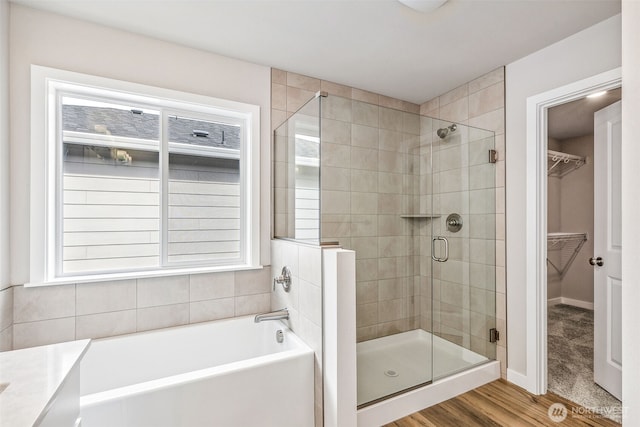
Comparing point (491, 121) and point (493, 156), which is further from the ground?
point (491, 121)

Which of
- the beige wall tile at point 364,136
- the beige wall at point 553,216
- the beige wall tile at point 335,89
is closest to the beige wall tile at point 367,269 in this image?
the beige wall tile at point 364,136

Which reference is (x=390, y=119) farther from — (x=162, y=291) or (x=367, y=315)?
(x=162, y=291)

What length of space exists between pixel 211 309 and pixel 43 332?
3.20ft

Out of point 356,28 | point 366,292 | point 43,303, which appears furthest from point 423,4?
point 43,303

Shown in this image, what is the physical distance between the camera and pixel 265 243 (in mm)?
2486

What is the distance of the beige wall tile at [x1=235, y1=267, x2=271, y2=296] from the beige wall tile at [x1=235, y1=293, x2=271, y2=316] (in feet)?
0.13

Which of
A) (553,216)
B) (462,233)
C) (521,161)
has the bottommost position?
(462,233)

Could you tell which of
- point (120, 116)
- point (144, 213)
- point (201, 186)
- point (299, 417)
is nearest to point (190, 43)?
point (120, 116)

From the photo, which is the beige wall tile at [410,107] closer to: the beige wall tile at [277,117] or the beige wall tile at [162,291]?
the beige wall tile at [277,117]

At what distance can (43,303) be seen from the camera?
1830 mm

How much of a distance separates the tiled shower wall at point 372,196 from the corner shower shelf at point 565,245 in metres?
2.43

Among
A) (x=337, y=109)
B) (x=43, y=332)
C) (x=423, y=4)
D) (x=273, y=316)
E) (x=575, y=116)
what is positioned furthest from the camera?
(x=575, y=116)

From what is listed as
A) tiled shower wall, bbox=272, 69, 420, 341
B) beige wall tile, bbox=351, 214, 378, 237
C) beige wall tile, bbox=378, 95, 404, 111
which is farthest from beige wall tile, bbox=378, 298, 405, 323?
beige wall tile, bbox=378, 95, 404, 111

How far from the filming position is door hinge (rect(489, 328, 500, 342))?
8.06 ft
